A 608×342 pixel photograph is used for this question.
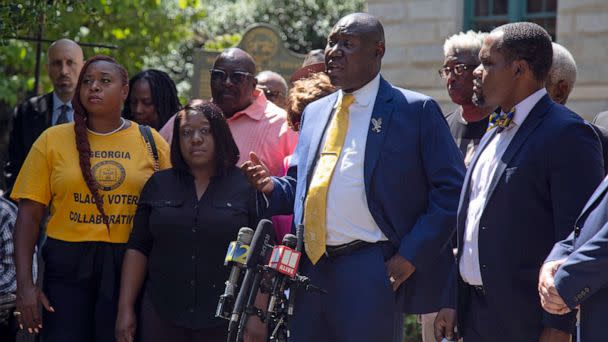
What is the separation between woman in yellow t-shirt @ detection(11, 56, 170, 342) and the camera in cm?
639

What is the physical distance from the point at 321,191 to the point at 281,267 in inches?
27.1

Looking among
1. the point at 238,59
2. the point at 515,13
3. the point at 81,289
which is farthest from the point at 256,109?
the point at 515,13

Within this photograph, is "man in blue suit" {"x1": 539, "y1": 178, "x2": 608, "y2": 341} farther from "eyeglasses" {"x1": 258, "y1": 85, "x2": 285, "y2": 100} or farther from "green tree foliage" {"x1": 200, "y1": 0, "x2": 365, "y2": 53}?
"green tree foliage" {"x1": 200, "y1": 0, "x2": 365, "y2": 53}

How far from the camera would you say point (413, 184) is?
219 inches

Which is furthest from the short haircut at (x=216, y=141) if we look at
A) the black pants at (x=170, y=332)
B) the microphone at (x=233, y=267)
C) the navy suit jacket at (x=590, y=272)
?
the navy suit jacket at (x=590, y=272)

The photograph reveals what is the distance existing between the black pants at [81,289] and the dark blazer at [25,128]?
7.05 ft

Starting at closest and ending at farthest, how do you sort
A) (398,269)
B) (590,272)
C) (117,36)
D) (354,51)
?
(590,272) < (398,269) < (354,51) < (117,36)

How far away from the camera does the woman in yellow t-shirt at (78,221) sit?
251 inches

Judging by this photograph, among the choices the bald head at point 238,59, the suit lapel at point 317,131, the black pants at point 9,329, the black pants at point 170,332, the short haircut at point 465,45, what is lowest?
the black pants at point 9,329

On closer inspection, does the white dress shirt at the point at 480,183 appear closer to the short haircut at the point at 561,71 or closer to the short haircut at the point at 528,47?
the short haircut at the point at 528,47

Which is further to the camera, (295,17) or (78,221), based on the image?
(295,17)

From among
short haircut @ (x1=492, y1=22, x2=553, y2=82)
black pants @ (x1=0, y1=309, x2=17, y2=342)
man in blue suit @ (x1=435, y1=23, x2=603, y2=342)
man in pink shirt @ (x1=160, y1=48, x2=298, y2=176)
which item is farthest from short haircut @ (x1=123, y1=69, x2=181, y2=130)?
short haircut @ (x1=492, y1=22, x2=553, y2=82)

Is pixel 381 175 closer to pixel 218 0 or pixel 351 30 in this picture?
pixel 351 30

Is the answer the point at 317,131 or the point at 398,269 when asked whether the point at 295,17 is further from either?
the point at 398,269
